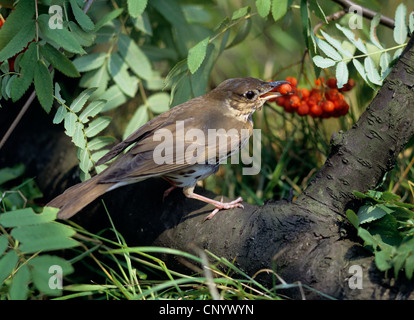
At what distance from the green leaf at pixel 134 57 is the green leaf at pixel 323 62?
1.58m

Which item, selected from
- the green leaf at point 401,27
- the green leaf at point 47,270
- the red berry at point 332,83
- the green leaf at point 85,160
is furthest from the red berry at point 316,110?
the green leaf at point 47,270

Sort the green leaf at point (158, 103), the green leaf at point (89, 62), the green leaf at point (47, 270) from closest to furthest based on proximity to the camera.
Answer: the green leaf at point (47, 270) < the green leaf at point (89, 62) < the green leaf at point (158, 103)

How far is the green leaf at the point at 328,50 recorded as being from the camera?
11.1 ft

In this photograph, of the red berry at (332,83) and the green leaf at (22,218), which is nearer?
the green leaf at (22,218)

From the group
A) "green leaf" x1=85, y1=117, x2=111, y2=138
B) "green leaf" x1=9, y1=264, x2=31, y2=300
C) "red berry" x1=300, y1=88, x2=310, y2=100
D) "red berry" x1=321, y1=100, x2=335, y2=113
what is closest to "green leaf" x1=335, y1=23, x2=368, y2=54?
"red berry" x1=321, y1=100, x2=335, y2=113

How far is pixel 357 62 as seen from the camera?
3457 mm

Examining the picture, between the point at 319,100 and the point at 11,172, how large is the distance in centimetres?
278

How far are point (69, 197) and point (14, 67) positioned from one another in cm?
100

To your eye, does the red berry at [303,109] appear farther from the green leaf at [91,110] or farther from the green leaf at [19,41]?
the green leaf at [19,41]

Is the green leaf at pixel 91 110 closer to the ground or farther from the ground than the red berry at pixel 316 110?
farther from the ground

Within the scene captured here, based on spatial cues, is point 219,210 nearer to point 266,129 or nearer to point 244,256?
point 244,256

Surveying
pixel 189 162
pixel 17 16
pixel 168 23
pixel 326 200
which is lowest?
pixel 326 200

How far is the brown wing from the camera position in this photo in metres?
3.24
